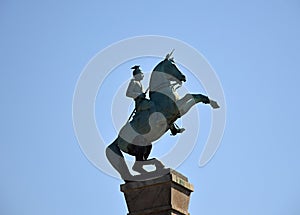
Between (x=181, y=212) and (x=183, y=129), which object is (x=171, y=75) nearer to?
(x=183, y=129)

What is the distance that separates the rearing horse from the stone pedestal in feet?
0.89

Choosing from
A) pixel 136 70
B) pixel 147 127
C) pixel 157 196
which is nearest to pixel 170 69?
pixel 136 70

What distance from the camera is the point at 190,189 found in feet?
44.0

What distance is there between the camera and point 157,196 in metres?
12.8

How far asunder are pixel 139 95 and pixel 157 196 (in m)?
1.95

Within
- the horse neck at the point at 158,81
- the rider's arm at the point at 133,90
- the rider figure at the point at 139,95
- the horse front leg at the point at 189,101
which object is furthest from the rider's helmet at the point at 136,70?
the horse front leg at the point at 189,101

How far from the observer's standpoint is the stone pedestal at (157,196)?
499 inches

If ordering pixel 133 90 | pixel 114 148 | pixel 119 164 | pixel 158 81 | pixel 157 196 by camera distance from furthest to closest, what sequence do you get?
pixel 133 90
pixel 158 81
pixel 114 148
pixel 119 164
pixel 157 196

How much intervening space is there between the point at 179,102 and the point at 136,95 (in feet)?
2.76

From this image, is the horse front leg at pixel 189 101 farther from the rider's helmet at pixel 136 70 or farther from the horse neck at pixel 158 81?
the rider's helmet at pixel 136 70

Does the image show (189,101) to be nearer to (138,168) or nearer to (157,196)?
(138,168)

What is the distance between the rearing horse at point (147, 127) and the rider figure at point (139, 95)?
3.1 inches

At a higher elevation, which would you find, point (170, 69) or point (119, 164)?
point (170, 69)

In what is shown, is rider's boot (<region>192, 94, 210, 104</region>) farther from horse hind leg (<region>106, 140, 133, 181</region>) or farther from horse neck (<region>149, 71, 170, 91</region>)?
horse hind leg (<region>106, 140, 133, 181</region>)
